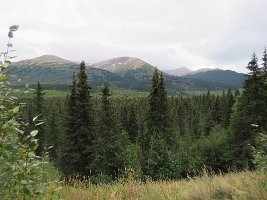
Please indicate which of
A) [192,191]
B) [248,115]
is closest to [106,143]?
[248,115]

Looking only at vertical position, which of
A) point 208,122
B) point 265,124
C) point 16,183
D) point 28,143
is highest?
point 28,143

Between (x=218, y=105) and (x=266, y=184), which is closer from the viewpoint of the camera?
(x=266, y=184)

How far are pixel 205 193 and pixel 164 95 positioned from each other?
32.5m

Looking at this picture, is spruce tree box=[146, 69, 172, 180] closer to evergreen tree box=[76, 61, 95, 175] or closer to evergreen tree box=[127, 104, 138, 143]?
evergreen tree box=[76, 61, 95, 175]

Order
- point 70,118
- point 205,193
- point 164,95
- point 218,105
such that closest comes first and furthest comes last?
point 205,193
point 70,118
point 164,95
point 218,105

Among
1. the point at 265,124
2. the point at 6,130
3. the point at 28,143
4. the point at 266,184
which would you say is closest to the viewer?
the point at 6,130

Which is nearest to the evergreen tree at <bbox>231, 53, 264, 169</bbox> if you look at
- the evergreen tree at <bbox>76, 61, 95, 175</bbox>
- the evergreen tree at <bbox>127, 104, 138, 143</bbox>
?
the evergreen tree at <bbox>76, 61, 95, 175</bbox>

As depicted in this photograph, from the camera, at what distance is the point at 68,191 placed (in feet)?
21.8

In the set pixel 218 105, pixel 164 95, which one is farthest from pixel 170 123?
pixel 218 105

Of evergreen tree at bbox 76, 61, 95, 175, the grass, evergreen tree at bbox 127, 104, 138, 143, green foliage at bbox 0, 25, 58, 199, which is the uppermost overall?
green foliage at bbox 0, 25, 58, 199

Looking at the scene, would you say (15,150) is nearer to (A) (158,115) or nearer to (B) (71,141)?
(B) (71,141)

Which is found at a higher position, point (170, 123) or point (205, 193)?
point (205, 193)

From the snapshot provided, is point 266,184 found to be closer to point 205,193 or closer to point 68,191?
point 205,193

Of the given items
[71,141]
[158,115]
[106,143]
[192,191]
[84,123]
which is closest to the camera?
[192,191]
